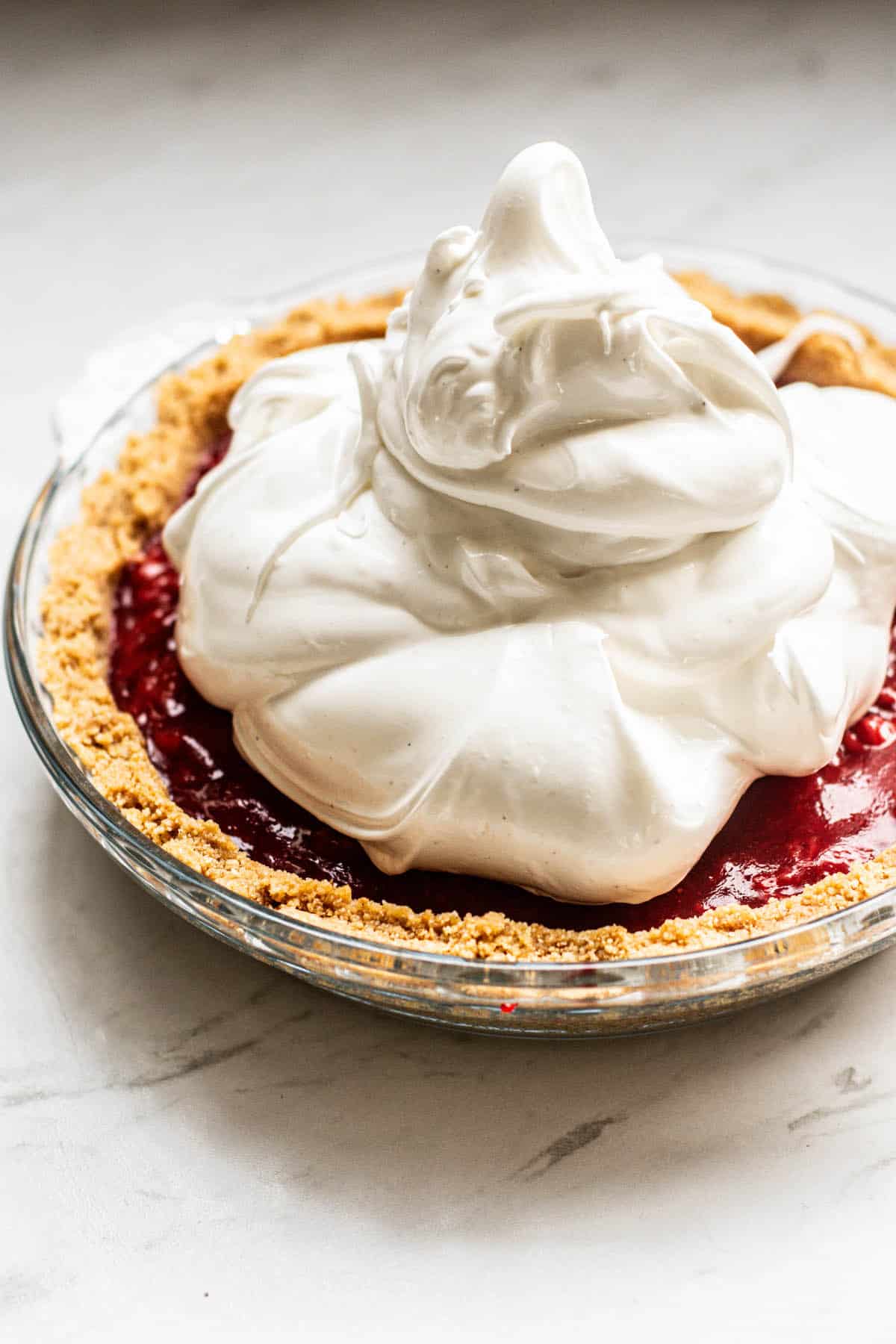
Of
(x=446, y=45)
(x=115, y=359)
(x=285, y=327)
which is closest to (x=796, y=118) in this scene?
(x=446, y=45)

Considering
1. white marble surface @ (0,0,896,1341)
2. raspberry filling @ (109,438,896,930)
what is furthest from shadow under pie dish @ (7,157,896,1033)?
white marble surface @ (0,0,896,1341)

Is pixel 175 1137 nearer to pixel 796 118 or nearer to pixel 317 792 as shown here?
pixel 317 792

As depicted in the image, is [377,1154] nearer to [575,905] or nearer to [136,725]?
[575,905]

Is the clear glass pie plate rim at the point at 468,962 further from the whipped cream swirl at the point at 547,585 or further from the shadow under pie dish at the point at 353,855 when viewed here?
the whipped cream swirl at the point at 547,585

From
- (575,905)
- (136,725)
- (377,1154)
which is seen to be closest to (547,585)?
(575,905)

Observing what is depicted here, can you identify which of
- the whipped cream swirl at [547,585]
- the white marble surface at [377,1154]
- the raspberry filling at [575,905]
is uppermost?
the whipped cream swirl at [547,585]

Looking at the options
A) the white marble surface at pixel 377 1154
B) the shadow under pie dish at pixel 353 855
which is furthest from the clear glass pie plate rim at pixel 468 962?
the white marble surface at pixel 377 1154

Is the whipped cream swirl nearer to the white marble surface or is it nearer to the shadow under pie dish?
the shadow under pie dish
